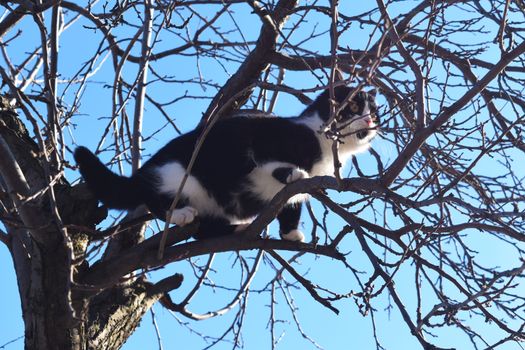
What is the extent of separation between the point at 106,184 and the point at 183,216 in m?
0.41

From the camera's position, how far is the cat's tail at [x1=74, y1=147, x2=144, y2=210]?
362 cm

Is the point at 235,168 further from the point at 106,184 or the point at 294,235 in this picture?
the point at 106,184

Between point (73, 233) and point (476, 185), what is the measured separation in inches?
76.2

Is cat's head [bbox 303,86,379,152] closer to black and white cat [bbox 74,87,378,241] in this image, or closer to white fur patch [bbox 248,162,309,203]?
black and white cat [bbox 74,87,378,241]

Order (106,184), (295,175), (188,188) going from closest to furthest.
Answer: (106,184)
(295,175)
(188,188)

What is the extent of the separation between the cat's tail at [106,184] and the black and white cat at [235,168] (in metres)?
0.01

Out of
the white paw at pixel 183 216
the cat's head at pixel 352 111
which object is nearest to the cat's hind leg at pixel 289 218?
the cat's head at pixel 352 111

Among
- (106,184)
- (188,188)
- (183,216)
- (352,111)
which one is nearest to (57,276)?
(106,184)

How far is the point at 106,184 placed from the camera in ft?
11.9

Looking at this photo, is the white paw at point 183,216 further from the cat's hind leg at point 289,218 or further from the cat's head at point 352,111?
the cat's head at point 352,111

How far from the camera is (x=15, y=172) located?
10.1 feet

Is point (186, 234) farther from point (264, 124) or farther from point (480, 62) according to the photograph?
point (480, 62)

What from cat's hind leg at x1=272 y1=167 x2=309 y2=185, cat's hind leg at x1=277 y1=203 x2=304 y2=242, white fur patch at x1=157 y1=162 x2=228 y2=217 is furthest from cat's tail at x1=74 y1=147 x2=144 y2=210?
cat's hind leg at x1=277 y1=203 x2=304 y2=242

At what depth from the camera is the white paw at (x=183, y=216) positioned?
3.67 m
